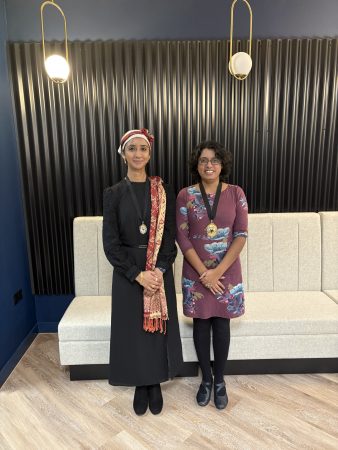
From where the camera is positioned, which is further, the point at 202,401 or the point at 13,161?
the point at 13,161

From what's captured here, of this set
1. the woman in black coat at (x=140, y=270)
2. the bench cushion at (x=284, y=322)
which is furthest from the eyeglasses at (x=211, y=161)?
the bench cushion at (x=284, y=322)

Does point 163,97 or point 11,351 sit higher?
point 163,97

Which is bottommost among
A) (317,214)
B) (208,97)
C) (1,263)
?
(1,263)

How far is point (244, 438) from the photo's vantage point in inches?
71.7

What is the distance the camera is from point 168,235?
1.92 metres

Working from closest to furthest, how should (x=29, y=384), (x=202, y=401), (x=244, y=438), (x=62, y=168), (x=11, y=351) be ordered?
1. (x=244, y=438)
2. (x=202, y=401)
3. (x=29, y=384)
4. (x=11, y=351)
5. (x=62, y=168)

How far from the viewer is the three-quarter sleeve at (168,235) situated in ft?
6.26

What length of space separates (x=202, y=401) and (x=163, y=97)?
7.11 ft

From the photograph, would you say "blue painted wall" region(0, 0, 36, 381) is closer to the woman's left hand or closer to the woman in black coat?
the woman in black coat

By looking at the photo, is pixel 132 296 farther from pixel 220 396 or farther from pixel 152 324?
pixel 220 396

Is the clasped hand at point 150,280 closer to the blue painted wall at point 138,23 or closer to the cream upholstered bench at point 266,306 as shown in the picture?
the cream upholstered bench at point 266,306

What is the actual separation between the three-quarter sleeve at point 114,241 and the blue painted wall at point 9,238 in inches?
42.5

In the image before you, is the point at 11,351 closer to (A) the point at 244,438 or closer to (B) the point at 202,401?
(B) the point at 202,401

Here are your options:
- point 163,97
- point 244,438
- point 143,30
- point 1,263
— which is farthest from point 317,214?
point 1,263
